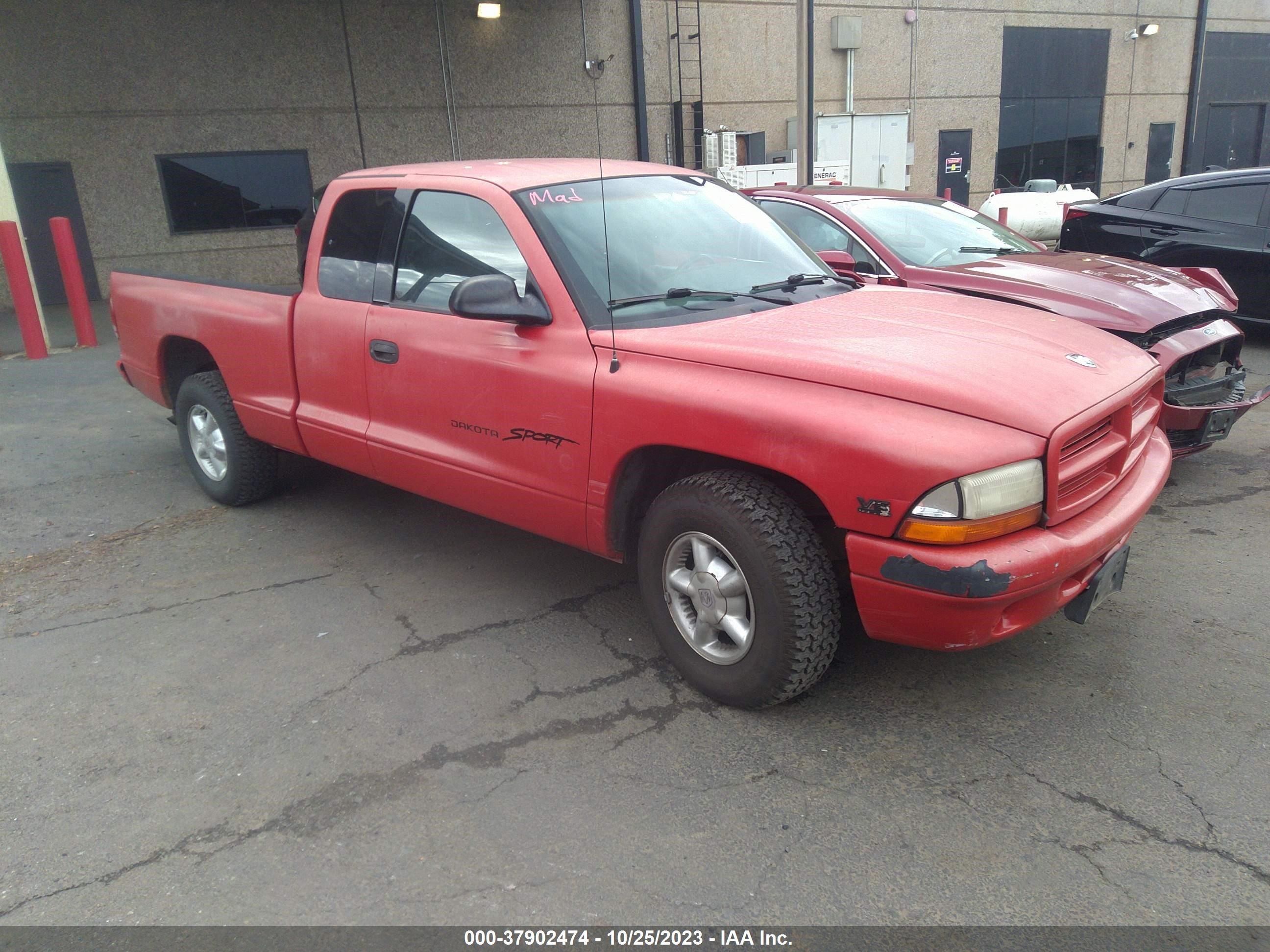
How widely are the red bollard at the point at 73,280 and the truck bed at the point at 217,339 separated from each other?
5.43 metres

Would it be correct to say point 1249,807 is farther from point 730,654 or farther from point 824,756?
point 730,654

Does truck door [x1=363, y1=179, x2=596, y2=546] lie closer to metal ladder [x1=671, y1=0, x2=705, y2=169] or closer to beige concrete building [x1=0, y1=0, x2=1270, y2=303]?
beige concrete building [x1=0, y1=0, x2=1270, y2=303]

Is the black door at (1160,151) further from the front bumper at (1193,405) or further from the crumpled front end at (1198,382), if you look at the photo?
the front bumper at (1193,405)

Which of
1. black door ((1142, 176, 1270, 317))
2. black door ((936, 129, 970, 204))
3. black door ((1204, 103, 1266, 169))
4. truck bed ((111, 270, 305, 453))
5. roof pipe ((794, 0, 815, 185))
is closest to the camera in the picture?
truck bed ((111, 270, 305, 453))

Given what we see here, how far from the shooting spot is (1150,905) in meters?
2.35

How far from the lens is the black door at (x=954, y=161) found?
1970 cm

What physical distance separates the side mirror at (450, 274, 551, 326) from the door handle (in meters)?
0.72

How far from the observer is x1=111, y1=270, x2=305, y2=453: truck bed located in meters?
4.76

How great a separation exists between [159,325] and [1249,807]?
5.66m

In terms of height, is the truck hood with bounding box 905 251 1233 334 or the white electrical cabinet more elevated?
the white electrical cabinet

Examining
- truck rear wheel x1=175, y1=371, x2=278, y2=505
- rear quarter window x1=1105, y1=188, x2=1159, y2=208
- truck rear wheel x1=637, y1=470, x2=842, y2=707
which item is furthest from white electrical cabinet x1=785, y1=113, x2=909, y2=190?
truck rear wheel x1=637, y1=470, x2=842, y2=707

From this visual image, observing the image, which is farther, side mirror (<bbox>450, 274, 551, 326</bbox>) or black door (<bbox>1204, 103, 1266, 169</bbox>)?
black door (<bbox>1204, 103, 1266, 169</bbox>)

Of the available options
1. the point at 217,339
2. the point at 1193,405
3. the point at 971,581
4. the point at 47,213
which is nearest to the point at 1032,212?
the point at 1193,405

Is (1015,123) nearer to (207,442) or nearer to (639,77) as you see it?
(639,77)
